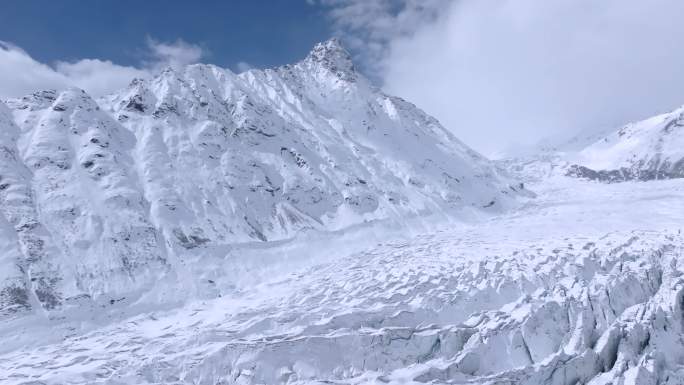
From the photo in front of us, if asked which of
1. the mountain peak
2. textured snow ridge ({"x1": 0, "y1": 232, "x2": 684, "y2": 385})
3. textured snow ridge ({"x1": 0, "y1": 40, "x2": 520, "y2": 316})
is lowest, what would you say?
textured snow ridge ({"x1": 0, "y1": 232, "x2": 684, "y2": 385})

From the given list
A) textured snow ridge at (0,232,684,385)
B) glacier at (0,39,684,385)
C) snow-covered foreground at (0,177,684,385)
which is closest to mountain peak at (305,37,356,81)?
glacier at (0,39,684,385)

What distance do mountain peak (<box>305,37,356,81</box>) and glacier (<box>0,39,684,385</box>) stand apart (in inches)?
2368

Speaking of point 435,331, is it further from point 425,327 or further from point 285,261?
point 285,261

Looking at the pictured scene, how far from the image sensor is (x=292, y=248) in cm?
7406

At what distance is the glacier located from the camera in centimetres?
4012

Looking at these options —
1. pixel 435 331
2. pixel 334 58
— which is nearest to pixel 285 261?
pixel 435 331

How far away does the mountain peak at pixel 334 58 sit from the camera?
17662 centimetres

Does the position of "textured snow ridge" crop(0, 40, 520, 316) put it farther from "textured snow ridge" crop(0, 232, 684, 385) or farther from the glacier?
"textured snow ridge" crop(0, 232, 684, 385)

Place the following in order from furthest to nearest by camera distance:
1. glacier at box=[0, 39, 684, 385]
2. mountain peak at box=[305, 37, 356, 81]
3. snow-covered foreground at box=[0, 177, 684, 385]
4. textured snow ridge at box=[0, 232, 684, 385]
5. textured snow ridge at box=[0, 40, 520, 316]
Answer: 1. mountain peak at box=[305, 37, 356, 81]
2. textured snow ridge at box=[0, 40, 520, 316]
3. glacier at box=[0, 39, 684, 385]
4. snow-covered foreground at box=[0, 177, 684, 385]
5. textured snow ridge at box=[0, 232, 684, 385]

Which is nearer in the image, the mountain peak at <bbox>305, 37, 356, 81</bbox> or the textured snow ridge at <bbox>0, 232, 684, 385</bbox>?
the textured snow ridge at <bbox>0, 232, 684, 385</bbox>

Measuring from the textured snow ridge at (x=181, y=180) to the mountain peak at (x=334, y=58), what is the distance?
1317 inches

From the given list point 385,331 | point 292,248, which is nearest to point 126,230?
point 292,248

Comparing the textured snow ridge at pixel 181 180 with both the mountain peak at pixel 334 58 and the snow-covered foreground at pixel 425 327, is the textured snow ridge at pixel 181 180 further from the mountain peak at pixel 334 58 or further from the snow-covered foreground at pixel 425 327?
the mountain peak at pixel 334 58

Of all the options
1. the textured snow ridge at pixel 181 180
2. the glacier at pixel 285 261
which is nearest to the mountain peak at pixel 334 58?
the textured snow ridge at pixel 181 180
